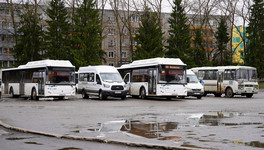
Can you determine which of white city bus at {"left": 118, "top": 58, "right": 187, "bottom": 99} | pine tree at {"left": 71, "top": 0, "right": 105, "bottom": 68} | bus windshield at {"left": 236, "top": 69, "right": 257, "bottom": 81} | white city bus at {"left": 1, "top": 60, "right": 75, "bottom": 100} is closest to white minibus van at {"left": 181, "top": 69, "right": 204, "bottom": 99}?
white city bus at {"left": 118, "top": 58, "right": 187, "bottom": 99}

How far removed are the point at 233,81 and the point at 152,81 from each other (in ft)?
30.0

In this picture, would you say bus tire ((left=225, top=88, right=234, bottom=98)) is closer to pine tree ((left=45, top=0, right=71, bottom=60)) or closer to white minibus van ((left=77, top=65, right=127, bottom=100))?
white minibus van ((left=77, top=65, right=127, bottom=100))

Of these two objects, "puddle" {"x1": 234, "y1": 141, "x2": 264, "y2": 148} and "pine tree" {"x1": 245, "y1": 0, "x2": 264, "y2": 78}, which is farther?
"pine tree" {"x1": 245, "y1": 0, "x2": 264, "y2": 78}

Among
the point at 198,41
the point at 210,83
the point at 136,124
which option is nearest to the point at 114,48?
the point at 198,41

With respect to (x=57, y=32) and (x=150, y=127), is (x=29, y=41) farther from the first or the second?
(x=150, y=127)

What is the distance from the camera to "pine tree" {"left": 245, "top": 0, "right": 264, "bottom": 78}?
68.2m

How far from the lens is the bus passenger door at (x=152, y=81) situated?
3153 cm

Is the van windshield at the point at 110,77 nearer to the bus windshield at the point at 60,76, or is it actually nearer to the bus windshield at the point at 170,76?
the bus windshield at the point at 60,76

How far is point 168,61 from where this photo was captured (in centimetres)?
3169

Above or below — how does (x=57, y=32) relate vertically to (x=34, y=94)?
above

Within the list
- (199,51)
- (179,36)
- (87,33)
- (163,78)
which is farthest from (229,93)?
(199,51)

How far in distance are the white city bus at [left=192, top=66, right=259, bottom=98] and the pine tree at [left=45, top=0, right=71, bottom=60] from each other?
29857 mm

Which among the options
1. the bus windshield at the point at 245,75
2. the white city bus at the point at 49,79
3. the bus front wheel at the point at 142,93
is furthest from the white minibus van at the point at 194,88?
the white city bus at the point at 49,79

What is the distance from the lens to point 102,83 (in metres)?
32.4
